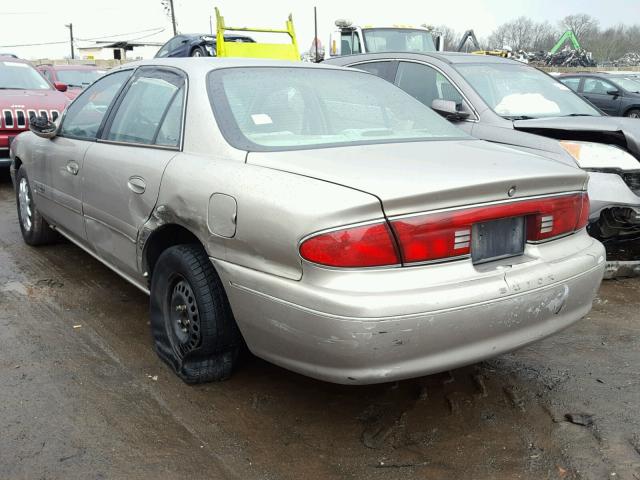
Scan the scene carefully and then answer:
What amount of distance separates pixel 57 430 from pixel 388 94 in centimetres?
247

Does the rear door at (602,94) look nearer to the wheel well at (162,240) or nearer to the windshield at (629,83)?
the windshield at (629,83)

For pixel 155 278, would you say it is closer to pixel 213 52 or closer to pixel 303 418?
pixel 303 418

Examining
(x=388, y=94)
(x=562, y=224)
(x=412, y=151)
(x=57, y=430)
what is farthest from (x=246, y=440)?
(x=388, y=94)

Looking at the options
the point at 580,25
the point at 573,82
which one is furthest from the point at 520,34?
the point at 573,82

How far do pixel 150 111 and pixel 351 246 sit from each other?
1.81 metres

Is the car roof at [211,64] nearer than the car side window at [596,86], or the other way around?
the car roof at [211,64]

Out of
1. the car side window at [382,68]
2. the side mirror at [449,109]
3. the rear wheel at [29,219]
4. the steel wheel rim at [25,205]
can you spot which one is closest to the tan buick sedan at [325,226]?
the side mirror at [449,109]

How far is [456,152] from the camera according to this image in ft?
9.53

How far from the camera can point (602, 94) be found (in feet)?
51.2

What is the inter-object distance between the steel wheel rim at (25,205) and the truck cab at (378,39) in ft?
25.7

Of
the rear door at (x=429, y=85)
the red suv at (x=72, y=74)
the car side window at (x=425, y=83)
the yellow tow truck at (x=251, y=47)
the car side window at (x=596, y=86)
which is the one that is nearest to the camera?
the rear door at (x=429, y=85)

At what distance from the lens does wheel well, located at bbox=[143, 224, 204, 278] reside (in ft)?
10.1

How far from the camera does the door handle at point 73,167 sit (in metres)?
3.99

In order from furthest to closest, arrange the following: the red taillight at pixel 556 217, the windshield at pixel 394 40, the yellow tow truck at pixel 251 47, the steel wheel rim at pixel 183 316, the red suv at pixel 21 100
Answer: the windshield at pixel 394 40 → the yellow tow truck at pixel 251 47 → the red suv at pixel 21 100 → the steel wheel rim at pixel 183 316 → the red taillight at pixel 556 217
